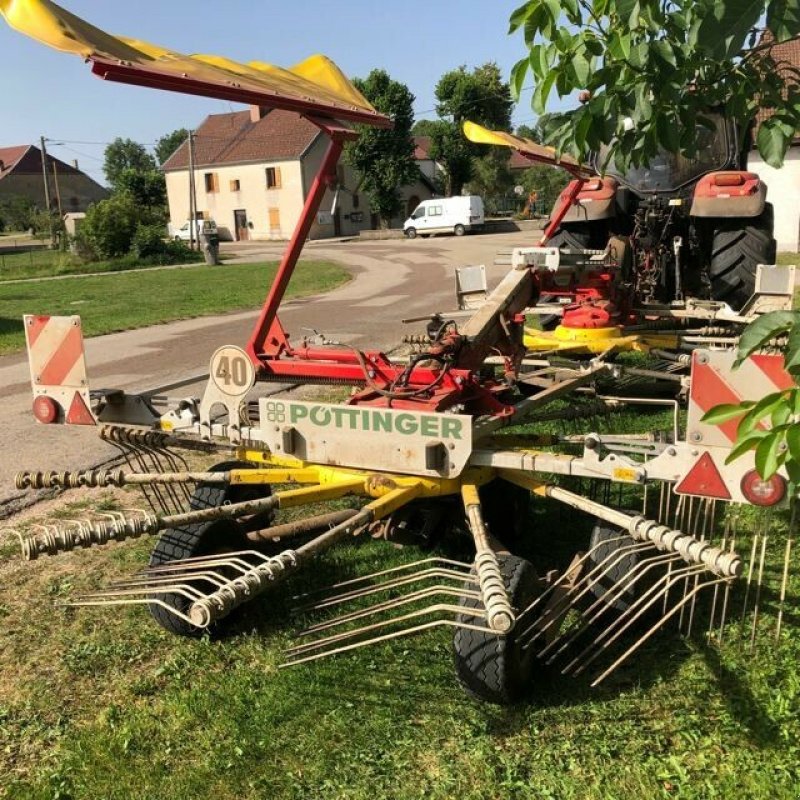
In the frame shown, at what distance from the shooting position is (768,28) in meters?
1.72

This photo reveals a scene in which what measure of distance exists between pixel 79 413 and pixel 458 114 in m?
50.0

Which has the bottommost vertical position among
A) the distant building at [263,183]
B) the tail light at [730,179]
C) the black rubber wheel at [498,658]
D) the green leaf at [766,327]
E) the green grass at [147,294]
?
the black rubber wheel at [498,658]

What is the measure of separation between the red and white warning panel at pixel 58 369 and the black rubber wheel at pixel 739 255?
5800 mm

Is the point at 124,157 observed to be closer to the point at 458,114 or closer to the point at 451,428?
the point at 458,114

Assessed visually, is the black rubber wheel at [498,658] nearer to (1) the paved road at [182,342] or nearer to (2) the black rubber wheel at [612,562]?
(2) the black rubber wheel at [612,562]

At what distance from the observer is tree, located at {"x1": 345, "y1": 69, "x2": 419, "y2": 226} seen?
4484 cm

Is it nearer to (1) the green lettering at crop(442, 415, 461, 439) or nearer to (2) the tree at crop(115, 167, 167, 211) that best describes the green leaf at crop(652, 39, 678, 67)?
(1) the green lettering at crop(442, 415, 461, 439)

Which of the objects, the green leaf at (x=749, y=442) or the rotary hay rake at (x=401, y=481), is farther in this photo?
the rotary hay rake at (x=401, y=481)

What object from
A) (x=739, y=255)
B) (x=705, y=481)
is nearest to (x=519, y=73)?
(x=705, y=481)

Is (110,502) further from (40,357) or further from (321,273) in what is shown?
(321,273)

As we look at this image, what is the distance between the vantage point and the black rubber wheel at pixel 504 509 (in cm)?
398

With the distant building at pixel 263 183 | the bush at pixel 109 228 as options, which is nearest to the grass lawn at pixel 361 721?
the bush at pixel 109 228

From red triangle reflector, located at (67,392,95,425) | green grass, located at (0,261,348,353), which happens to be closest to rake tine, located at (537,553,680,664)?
red triangle reflector, located at (67,392,95,425)

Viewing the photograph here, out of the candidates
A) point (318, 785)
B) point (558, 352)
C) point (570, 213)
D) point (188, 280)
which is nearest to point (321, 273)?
point (188, 280)
